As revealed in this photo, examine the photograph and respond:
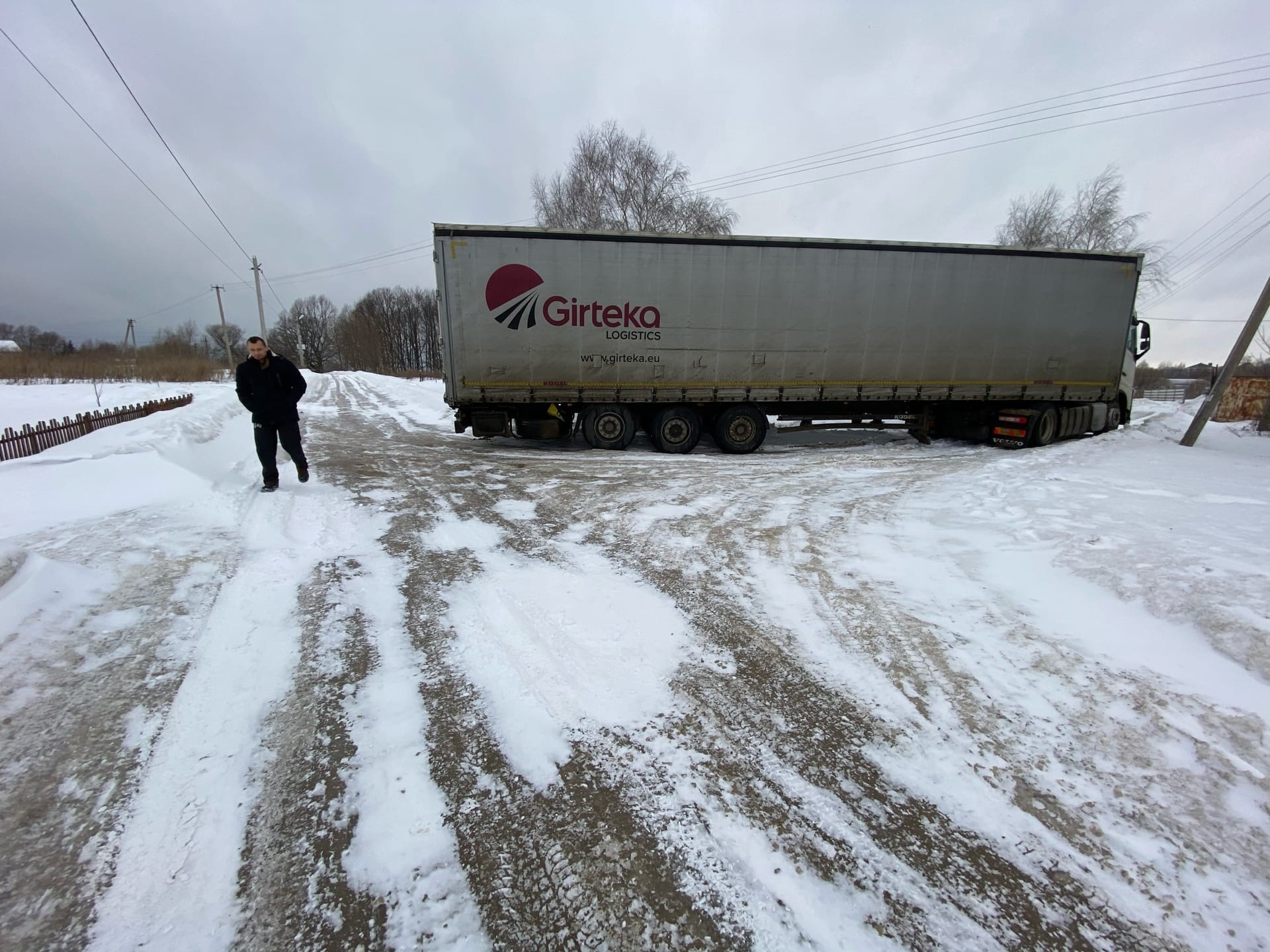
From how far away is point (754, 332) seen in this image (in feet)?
34.1

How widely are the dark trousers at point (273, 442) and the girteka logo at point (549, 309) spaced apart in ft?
14.9

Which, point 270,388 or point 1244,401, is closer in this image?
point 270,388

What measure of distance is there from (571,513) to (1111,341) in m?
13.1

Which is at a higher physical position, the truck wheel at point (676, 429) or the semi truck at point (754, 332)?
the semi truck at point (754, 332)

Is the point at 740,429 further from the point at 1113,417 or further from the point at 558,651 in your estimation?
the point at 1113,417

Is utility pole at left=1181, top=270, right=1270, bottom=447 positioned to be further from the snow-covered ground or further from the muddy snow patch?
the snow-covered ground

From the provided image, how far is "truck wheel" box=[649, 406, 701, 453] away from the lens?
1075cm

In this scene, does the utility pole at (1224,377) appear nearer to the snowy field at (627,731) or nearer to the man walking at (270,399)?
the snowy field at (627,731)

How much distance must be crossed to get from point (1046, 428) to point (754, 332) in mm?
7541

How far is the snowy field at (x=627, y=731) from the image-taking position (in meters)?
1.68

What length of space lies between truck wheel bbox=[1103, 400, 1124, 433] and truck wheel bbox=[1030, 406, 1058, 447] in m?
1.35

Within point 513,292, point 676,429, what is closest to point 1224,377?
point 676,429

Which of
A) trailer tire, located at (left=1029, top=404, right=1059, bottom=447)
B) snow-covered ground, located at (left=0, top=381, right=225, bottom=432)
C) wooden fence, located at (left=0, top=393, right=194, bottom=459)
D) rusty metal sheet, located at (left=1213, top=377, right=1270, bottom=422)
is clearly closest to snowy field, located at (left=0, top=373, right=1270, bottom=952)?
wooden fence, located at (left=0, top=393, right=194, bottom=459)

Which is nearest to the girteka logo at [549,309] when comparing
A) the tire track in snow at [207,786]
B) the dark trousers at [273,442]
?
the dark trousers at [273,442]
